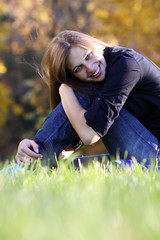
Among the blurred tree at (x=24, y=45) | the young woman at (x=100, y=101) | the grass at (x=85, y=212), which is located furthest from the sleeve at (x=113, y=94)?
the blurred tree at (x=24, y=45)

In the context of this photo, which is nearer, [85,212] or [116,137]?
[85,212]

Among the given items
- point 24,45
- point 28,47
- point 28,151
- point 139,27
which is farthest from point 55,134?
point 24,45

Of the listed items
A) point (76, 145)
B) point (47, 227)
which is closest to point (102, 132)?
point (76, 145)

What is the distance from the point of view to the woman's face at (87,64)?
7.97 ft

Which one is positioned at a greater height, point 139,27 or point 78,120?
point 78,120

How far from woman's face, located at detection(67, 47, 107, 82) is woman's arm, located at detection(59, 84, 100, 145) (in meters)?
0.17

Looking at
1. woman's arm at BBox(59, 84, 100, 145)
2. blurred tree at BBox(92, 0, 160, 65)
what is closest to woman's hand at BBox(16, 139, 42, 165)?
woman's arm at BBox(59, 84, 100, 145)

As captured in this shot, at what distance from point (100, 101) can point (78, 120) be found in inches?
7.4

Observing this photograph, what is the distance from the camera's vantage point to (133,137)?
2346mm

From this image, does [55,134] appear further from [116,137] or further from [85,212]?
[85,212]

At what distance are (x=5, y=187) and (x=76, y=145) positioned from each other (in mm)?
1338

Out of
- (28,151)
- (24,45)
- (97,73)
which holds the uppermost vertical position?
(24,45)

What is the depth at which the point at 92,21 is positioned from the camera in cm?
1202

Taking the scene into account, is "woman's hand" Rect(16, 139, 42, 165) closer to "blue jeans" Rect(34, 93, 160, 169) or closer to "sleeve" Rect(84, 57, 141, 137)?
"blue jeans" Rect(34, 93, 160, 169)
